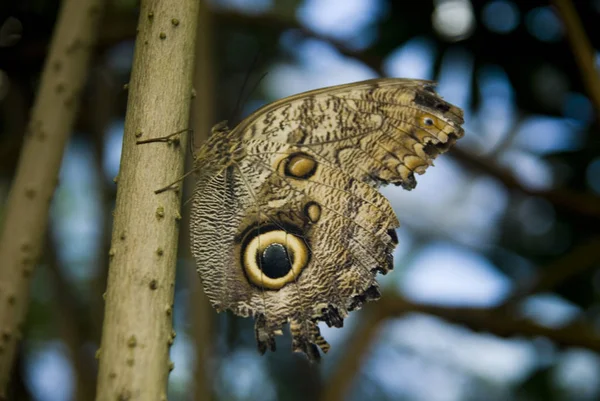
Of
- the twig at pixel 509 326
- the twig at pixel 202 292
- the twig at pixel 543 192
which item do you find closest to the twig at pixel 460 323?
the twig at pixel 509 326

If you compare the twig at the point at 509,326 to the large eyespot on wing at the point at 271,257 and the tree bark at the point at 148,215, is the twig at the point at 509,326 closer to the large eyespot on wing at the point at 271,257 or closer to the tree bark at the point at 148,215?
the large eyespot on wing at the point at 271,257

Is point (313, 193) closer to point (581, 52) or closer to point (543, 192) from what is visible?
point (581, 52)

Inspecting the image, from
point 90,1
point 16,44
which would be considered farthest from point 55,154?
point 16,44

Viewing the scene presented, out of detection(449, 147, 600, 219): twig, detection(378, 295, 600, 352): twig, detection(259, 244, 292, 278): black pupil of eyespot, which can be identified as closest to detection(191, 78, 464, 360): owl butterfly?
detection(259, 244, 292, 278): black pupil of eyespot

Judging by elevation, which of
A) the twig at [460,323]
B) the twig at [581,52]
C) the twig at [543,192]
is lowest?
the twig at [460,323]

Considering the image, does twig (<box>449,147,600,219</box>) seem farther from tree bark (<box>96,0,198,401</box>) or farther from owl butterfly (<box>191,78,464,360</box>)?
tree bark (<box>96,0,198,401</box>)

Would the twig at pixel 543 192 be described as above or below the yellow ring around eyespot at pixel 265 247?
above

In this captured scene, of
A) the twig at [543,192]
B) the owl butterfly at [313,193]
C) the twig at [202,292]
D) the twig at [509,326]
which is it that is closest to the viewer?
the owl butterfly at [313,193]
